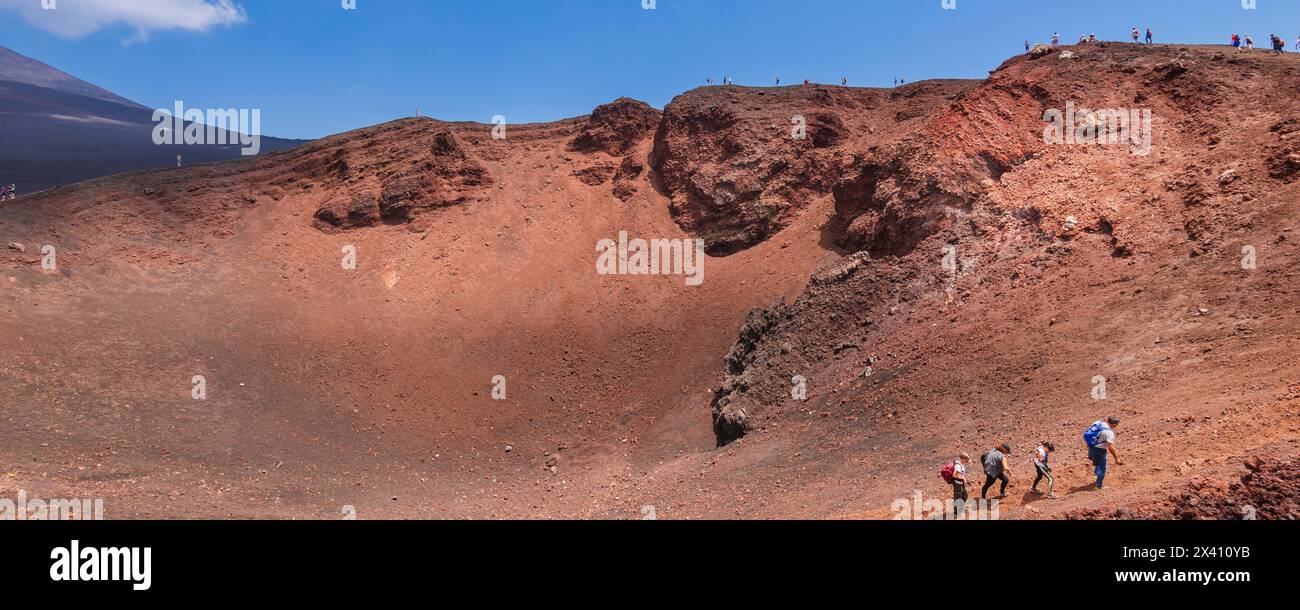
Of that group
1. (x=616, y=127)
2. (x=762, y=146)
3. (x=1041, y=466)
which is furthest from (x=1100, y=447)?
(x=616, y=127)

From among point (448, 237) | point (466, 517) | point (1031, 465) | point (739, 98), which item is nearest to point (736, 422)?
point (466, 517)

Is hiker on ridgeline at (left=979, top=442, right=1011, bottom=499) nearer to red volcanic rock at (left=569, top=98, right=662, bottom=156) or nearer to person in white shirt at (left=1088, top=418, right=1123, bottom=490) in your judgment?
person in white shirt at (left=1088, top=418, right=1123, bottom=490)

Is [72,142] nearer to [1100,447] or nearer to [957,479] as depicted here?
[957,479]

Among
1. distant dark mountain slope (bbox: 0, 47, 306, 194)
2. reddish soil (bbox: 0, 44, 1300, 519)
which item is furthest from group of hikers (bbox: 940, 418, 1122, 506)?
distant dark mountain slope (bbox: 0, 47, 306, 194)

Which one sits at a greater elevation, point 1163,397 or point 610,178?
point 610,178

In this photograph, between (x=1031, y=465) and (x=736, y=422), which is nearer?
(x=1031, y=465)

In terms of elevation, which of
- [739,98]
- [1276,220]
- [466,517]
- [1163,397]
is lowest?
[466,517]

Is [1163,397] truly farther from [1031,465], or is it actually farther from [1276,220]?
[1276,220]

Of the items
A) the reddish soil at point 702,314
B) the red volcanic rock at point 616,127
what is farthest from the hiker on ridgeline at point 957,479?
the red volcanic rock at point 616,127
